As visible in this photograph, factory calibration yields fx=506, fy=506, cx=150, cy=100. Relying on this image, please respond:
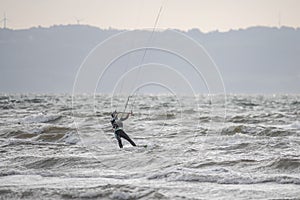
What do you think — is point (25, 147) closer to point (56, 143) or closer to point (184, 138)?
point (56, 143)

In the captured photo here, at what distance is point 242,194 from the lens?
10.8 m

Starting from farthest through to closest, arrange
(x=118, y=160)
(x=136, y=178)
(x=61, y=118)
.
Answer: (x=61, y=118)
(x=118, y=160)
(x=136, y=178)

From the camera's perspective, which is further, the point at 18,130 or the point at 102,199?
the point at 18,130

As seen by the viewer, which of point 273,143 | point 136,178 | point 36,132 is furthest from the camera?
point 36,132

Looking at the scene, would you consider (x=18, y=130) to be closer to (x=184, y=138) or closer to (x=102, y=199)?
(x=184, y=138)

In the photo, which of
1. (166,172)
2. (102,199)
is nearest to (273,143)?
(166,172)

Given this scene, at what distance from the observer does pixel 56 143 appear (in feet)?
75.2

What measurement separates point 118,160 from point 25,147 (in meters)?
6.14

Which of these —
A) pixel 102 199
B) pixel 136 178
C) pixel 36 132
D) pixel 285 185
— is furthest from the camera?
pixel 36 132

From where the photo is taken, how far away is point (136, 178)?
1283 centimetres

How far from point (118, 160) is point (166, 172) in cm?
322

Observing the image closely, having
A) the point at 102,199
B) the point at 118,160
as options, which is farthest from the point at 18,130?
the point at 102,199

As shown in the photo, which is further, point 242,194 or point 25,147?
point 25,147

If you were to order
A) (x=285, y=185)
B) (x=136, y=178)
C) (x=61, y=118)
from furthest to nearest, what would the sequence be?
1. (x=61, y=118)
2. (x=136, y=178)
3. (x=285, y=185)
